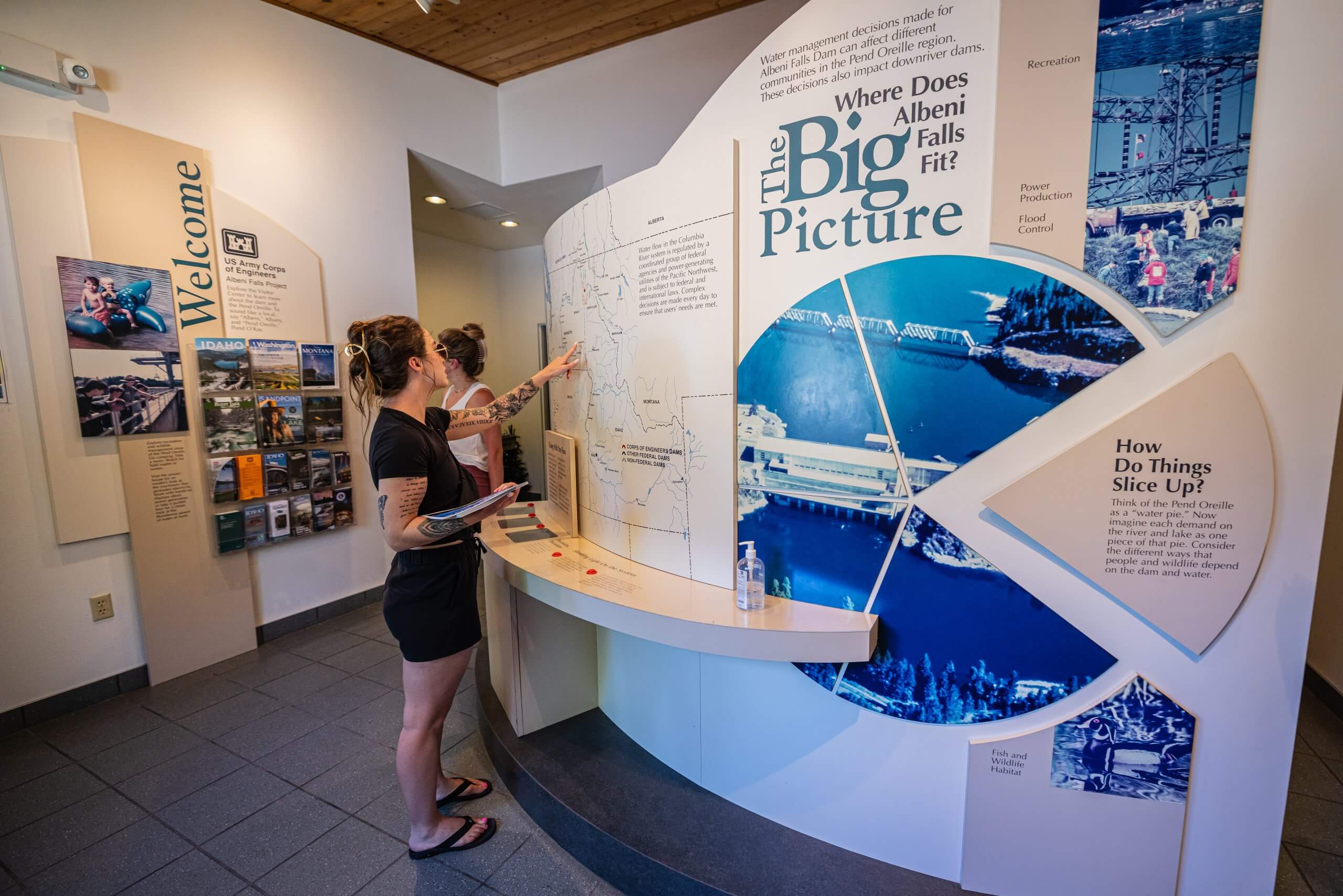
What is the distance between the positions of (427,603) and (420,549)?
0.16 m

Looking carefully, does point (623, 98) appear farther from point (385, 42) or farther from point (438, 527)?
point (438, 527)

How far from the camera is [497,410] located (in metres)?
2.19

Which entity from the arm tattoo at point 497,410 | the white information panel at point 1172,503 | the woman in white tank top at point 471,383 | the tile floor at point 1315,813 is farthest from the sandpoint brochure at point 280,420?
the tile floor at point 1315,813

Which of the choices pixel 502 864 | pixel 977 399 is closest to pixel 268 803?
pixel 502 864

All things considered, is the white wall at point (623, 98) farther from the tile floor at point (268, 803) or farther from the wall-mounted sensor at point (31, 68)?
the tile floor at point (268, 803)

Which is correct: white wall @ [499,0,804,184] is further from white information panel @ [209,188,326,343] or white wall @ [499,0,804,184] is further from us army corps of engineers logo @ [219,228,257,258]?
us army corps of engineers logo @ [219,228,257,258]

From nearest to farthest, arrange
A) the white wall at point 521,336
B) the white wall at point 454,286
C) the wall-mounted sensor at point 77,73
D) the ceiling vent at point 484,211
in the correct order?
the wall-mounted sensor at point 77,73, the ceiling vent at point 484,211, the white wall at point 454,286, the white wall at point 521,336

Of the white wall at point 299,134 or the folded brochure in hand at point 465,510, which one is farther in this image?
the white wall at point 299,134

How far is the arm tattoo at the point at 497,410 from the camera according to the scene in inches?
82.5

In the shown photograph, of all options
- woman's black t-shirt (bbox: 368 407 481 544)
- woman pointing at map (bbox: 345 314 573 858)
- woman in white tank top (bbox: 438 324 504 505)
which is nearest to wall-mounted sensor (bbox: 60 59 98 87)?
woman in white tank top (bbox: 438 324 504 505)

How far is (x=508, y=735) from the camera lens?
2.10m

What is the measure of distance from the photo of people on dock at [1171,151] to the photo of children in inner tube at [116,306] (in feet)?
12.3

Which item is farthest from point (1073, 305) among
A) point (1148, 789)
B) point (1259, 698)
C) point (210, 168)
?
point (210, 168)

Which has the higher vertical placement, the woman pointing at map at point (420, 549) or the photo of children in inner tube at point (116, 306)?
the photo of children in inner tube at point (116, 306)
